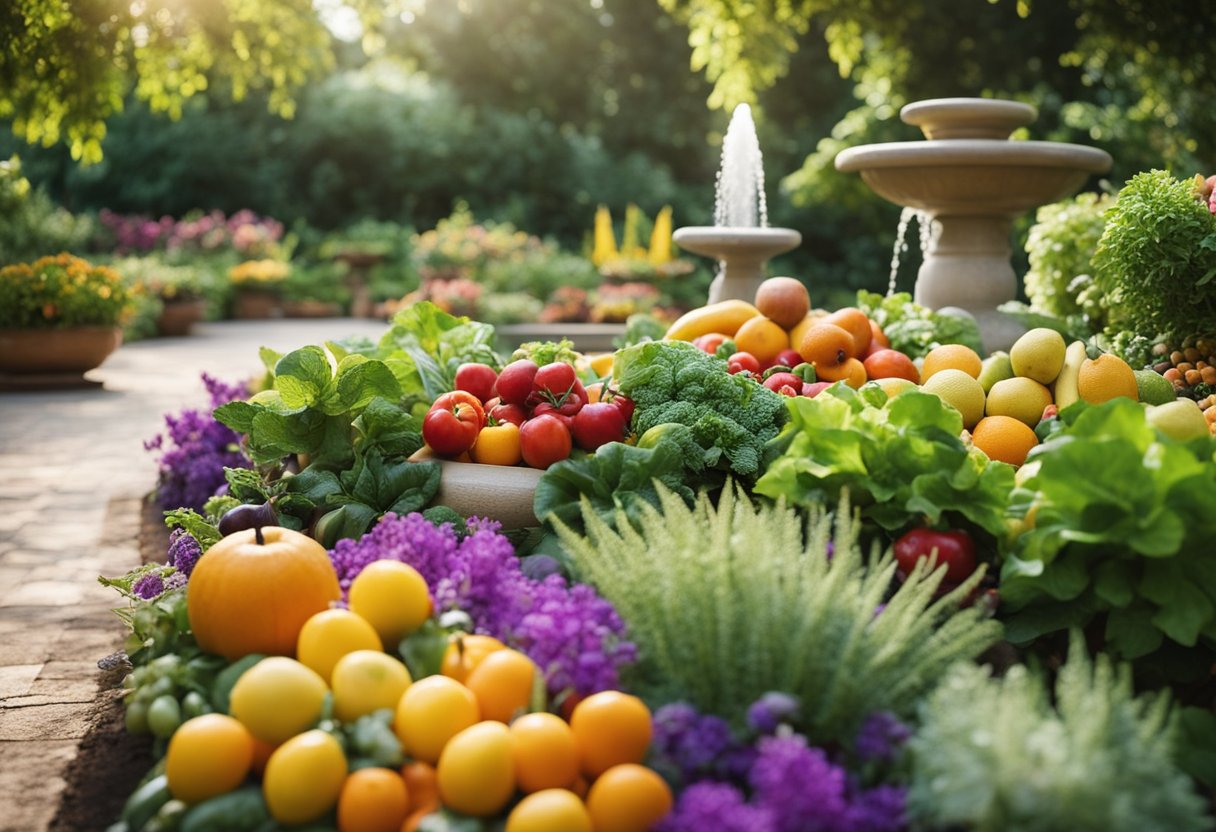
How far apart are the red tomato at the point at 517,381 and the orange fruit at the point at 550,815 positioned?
1.74 m

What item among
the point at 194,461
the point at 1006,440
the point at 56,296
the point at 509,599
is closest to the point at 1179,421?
the point at 1006,440

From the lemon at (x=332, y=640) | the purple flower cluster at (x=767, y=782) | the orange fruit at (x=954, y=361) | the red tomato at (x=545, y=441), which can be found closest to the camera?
the purple flower cluster at (x=767, y=782)

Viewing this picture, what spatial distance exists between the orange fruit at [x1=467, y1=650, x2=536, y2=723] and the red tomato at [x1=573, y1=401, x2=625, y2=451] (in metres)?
1.18

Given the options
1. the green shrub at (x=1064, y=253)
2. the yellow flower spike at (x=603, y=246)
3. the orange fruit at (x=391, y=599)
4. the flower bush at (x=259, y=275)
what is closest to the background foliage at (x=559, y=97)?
the green shrub at (x=1064, y=253)

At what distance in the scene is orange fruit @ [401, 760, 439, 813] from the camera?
74.9 inches

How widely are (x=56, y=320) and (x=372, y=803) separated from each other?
338 inches

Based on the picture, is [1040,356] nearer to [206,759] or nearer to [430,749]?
[430,749]

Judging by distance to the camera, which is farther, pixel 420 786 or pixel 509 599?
pixel 509 599

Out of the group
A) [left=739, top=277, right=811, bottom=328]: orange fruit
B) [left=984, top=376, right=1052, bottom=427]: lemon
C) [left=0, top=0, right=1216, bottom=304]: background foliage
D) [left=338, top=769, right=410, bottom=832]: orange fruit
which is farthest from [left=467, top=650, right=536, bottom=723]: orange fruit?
[left=0, top=0, right=1216, bottom=304]: background foliage

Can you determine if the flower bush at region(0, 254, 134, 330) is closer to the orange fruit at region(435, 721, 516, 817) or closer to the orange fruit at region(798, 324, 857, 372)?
the orange fruit at region(798, 324, 857, 372)

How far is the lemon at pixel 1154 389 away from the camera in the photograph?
10.8 feet

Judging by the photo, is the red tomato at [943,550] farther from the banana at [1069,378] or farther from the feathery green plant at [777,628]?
the banana at [1069,378]

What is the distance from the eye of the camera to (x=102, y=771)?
7.73 feet

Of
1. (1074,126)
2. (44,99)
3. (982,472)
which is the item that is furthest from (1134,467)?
(1074,126)
